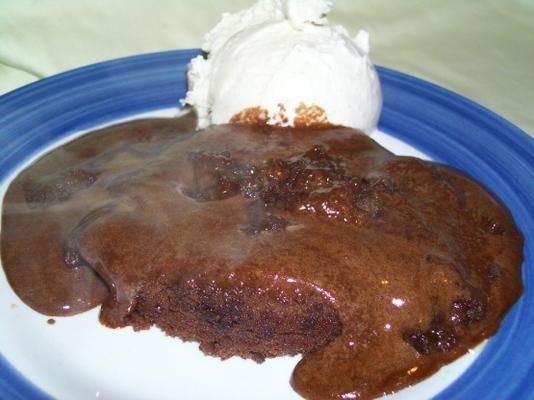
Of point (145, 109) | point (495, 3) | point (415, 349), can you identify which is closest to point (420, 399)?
point (415, 349)

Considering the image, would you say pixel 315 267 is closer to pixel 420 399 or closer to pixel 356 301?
pixel 356 301

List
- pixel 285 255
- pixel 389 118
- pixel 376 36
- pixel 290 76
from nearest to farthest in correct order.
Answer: pixel 285 255, pixel 290 76, pixel 389 118, pixel 376 36

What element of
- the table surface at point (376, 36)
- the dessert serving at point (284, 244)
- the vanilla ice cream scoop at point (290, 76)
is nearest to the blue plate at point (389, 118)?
the dessert serving at point (284, 244)

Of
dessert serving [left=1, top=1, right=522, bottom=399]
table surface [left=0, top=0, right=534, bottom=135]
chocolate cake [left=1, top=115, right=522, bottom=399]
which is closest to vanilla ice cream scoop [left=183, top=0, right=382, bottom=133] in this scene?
dessert serving [left=1, top=1, right=522, bottom=399]

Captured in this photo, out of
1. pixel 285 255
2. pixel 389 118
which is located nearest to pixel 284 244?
pixel 285 255

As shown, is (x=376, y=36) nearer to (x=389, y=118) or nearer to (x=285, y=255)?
(x=389, y=118)

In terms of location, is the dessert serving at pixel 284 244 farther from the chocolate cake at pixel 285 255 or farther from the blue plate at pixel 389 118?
the blue plate at pixel 389 118
